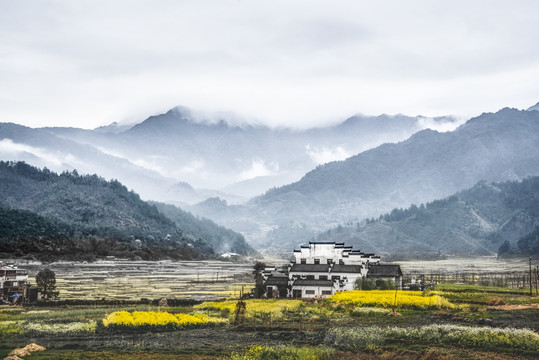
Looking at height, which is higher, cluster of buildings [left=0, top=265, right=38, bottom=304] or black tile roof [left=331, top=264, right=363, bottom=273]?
black tile roof [left=331, top=264, right=363, bottom=273]

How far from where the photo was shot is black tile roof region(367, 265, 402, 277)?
4048 inches

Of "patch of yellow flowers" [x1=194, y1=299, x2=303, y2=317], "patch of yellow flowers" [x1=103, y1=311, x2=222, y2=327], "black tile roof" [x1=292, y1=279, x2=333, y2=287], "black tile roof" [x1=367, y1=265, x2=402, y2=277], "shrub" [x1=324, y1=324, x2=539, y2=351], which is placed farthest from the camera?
"black tile roof" [x1=367, y1=265, x2=402, y2=277]

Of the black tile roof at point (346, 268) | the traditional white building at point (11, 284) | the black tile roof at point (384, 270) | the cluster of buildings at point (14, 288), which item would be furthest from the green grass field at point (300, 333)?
the black tile roof at point (384, 270)

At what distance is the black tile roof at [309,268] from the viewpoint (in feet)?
338

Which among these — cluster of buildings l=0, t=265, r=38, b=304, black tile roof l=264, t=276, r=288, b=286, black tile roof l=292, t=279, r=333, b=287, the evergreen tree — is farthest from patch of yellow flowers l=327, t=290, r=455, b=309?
cluster of buildings l=0, t=265, r=38, b=304

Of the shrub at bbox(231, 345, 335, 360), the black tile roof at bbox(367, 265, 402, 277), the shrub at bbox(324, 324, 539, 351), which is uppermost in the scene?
the black tile roof at bbox(367, 265, 402, 277)

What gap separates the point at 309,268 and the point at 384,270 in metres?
12.6

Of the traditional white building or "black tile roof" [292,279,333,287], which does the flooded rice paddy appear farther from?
"black tile roof" [292,279,333,287]

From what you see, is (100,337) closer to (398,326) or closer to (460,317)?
(398,326)

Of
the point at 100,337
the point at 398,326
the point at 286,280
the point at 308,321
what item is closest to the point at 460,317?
the point at 398,326

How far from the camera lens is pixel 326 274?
103m

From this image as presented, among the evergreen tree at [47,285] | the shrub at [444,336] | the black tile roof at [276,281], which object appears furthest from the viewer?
the black tile roof at [276,281]

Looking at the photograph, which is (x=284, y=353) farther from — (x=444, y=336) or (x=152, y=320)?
(x=152, y=320)

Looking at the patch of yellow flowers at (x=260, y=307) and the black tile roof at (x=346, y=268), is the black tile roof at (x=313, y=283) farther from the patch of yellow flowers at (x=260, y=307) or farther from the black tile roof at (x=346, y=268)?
the patch of yellow flowers at (x=260, y=307)
